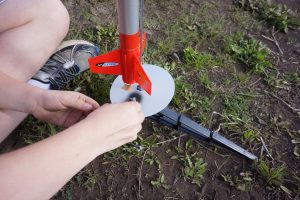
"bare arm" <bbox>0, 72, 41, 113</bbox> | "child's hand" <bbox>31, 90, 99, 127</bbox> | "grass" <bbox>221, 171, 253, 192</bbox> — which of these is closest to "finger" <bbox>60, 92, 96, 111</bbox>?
"child's hand" <bbox>31, 90, 99, 127</bbox>

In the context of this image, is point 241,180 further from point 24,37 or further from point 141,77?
point 24,37

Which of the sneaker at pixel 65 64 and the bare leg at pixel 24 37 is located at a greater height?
the bare leg at pixel 24 37

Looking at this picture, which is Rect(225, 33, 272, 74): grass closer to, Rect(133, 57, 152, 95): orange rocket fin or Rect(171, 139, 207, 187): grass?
Rect(171, 139, 207, 187): grass

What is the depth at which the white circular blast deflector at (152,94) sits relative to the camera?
1.12 meters

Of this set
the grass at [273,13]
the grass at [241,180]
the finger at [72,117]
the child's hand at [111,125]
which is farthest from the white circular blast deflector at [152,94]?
the grass at [273,13]

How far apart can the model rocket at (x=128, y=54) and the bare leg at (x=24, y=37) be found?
26cm

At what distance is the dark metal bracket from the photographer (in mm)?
1135

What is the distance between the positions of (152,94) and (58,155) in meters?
0.51

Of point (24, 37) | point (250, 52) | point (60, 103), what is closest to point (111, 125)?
point (60, 103)

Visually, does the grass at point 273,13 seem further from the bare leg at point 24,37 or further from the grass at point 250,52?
the bare leg at point 24,37

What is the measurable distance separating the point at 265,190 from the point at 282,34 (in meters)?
0.85

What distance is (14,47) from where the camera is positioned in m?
1.12

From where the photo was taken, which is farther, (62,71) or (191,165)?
(62,71)

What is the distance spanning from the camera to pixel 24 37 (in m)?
1.15
